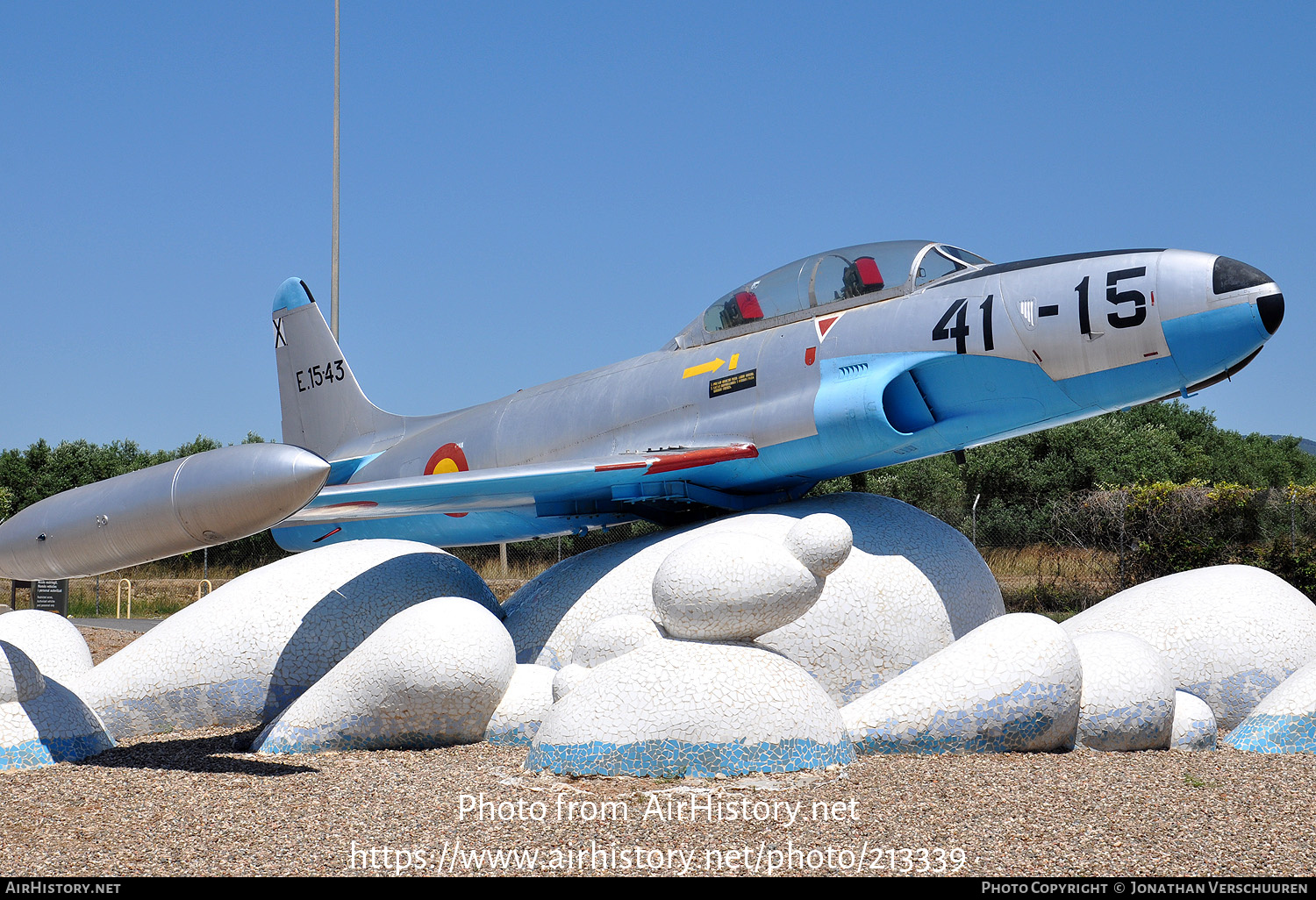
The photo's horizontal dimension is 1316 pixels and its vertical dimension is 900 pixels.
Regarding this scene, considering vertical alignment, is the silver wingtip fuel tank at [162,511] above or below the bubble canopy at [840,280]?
below

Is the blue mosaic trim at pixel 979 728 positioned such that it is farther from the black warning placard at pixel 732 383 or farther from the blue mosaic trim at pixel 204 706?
the blue mosaic trim at pixel 204 706

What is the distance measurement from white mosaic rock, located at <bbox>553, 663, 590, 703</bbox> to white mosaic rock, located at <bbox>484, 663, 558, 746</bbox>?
0.28 meters

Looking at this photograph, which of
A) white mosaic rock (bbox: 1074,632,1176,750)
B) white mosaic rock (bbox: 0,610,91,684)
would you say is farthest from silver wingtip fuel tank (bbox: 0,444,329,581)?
white mosaic rock (bbox: 1074,632,1176,750)

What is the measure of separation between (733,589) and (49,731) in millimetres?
4419

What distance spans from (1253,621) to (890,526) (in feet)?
9.01

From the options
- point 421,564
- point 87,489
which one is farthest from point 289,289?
point 87,489

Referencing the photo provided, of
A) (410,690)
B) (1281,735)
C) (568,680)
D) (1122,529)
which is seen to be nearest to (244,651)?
(410,690)

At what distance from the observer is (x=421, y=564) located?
887 centimetres

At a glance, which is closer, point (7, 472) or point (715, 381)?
point (715, 381)

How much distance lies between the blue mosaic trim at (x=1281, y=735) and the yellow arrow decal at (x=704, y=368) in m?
4.77

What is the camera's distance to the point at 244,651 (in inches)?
320

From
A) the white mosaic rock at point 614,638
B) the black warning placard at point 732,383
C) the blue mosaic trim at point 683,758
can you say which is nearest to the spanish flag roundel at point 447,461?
the black warning placard at point 732,383

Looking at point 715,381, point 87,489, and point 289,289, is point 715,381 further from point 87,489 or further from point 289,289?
point 289,289

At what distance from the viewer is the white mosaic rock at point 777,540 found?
796 cm
